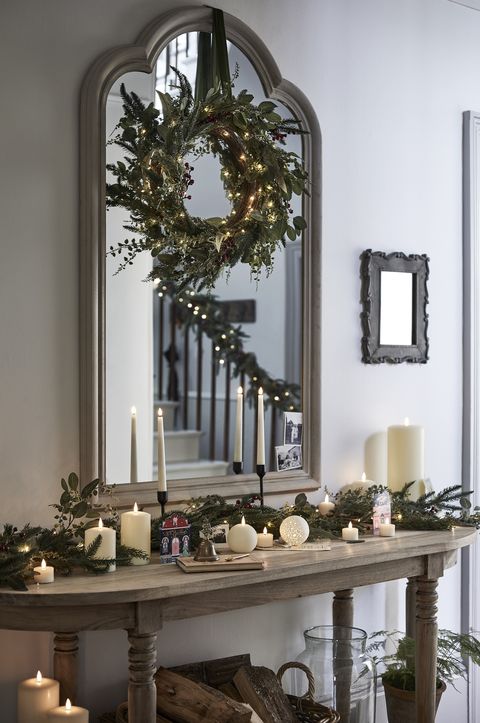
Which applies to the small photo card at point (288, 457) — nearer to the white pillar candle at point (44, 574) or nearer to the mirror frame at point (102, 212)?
the mirror frame at point (102, 212)

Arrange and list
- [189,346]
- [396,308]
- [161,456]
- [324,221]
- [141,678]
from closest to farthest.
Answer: [141,678], [161,456], [189,346], [324,221], [396,308]

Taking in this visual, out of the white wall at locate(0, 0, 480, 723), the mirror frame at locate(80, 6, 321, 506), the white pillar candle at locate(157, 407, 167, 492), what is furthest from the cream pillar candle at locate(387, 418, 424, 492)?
the white pillar candle at locate(157, 407, 167, 492)

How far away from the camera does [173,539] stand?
2.54 metres

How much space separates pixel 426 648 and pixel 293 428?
82 cm

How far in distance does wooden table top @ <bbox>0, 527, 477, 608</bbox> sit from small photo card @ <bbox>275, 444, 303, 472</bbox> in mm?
381

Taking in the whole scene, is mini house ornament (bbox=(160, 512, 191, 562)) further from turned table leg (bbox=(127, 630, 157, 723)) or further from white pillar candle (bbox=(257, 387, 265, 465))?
white pillar candle (bbox=(257, 387, 265, 465))

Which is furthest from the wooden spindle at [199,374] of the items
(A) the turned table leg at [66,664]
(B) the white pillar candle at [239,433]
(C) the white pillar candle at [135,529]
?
(A) the turned table leg at [66,664]

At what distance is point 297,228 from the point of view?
304 cm

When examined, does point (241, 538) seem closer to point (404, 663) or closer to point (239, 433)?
point (239, 433)

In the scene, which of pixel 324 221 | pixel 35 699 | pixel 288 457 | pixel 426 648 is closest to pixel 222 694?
pixel 35 699

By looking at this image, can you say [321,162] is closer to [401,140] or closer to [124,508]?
[401,140]

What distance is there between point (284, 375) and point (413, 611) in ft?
3.30

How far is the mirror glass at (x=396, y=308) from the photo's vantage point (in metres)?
3.49

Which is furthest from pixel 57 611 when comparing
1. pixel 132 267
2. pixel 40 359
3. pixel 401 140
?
pixel 401 140
